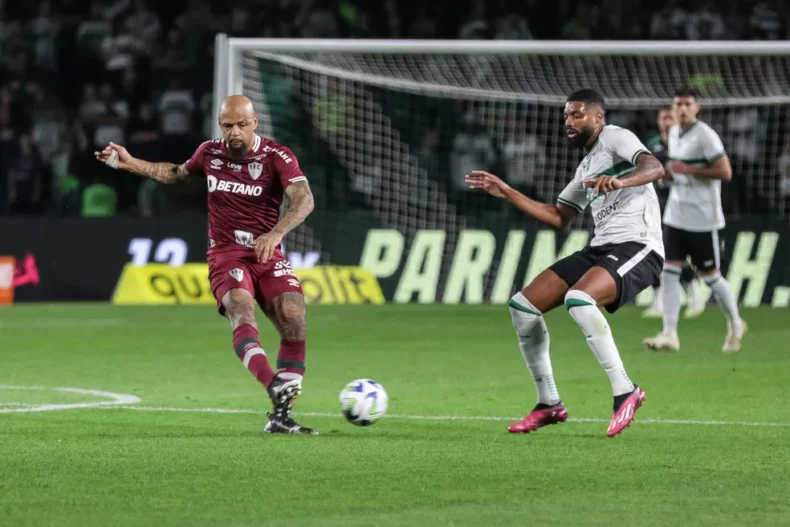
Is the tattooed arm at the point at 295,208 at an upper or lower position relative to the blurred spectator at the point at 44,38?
upper

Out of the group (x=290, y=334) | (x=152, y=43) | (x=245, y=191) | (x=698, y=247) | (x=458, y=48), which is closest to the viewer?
(x=290, y=334)

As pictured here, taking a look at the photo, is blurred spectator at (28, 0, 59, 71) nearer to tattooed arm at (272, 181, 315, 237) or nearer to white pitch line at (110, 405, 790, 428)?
white pitch line at (110, 405, 790, 428)

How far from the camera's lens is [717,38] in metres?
24.4

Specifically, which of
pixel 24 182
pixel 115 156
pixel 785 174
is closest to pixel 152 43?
pixel 24 182

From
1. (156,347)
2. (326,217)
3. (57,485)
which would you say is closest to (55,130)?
(326,217)

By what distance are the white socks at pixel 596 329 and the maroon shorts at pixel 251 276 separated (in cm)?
159

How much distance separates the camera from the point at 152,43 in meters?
25.0

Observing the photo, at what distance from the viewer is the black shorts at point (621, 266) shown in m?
8.70

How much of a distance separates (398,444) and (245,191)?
1926 millimetres

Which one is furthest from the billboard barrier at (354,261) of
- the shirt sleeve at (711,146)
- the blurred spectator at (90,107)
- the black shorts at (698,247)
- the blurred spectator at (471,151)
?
the shirt sleeve at (711,146)

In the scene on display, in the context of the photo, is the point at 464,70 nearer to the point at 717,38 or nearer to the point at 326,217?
the point at 326,217

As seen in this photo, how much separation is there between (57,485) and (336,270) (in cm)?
1374

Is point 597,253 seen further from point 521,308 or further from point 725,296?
point 725,296

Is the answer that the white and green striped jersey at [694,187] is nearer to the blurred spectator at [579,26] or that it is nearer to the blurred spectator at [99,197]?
the blurred spectator at [99,197]
